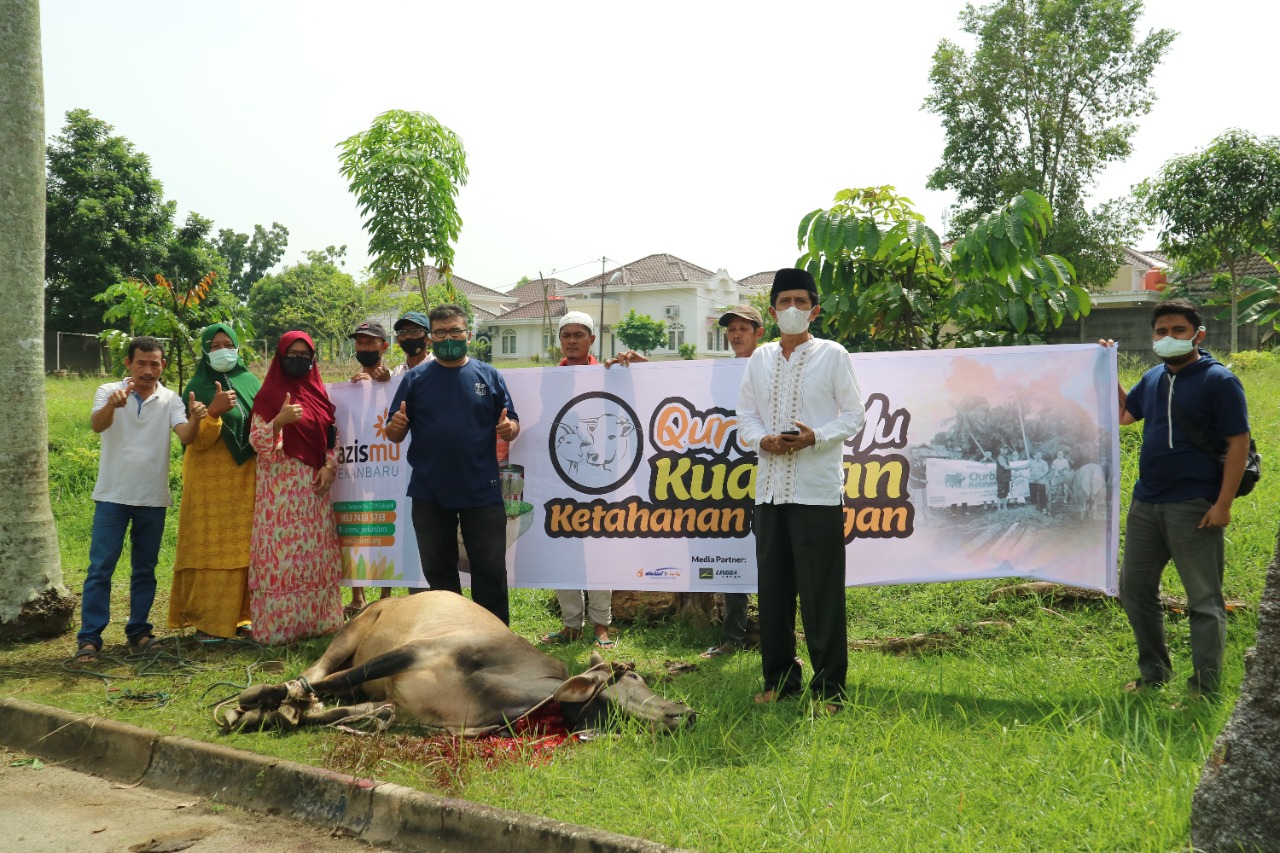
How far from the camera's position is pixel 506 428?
579 cm

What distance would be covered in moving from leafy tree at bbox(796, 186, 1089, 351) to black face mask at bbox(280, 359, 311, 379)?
3.50m

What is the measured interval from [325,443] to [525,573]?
1587mm

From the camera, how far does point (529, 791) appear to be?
11.8 feet

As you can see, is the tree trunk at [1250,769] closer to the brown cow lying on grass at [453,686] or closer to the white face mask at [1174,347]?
the white face mask at [1174,347]

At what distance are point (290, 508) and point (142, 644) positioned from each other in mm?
1157

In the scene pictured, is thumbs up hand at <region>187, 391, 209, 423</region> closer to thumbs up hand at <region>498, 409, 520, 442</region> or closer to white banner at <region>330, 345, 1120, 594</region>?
white banner at <region>330, 345, 1120, 594</region>

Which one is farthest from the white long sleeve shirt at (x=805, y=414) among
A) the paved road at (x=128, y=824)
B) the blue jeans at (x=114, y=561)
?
the blue jeans at (x=114, y=561)

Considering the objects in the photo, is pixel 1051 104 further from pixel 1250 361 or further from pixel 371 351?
pixel 371 351

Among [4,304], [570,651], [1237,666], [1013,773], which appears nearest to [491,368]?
[570,651]

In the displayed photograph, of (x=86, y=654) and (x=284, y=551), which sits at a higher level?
(x=284, y=551)

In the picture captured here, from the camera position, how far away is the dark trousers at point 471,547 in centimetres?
567

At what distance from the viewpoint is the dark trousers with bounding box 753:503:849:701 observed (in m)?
4.51

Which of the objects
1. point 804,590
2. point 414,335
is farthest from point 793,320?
point 414,335

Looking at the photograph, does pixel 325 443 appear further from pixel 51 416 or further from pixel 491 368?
pixel 51 416
